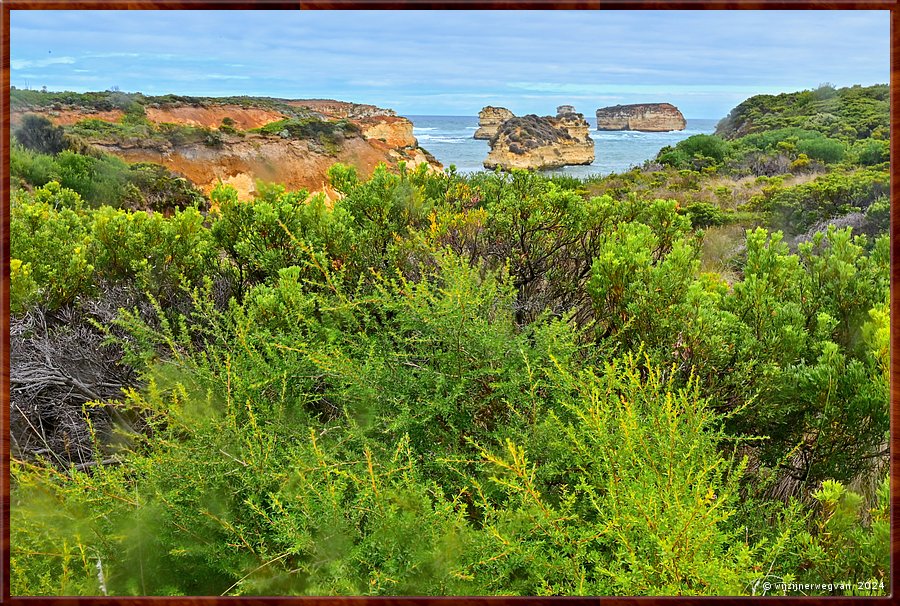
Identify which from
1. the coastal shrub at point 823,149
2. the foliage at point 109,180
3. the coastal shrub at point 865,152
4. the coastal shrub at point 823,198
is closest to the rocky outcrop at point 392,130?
the foliage at point 109,180

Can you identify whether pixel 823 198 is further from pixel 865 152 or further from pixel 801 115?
pixel 801 115

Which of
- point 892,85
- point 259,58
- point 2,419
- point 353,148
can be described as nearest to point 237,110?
point 353,148

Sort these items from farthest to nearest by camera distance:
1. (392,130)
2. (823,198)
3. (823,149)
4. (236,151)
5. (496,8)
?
(236,151) → (823,149) → (823,198) → (392,130) → (496,8)

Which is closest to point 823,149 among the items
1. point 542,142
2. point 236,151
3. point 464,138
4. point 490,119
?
point 542,142

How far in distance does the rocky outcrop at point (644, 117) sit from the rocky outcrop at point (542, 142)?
19cm

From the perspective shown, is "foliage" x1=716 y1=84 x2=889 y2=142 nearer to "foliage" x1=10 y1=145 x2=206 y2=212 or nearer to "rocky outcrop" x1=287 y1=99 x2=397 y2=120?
"rocky outcrop" x1=287 y1=99 x2=397 y2=120

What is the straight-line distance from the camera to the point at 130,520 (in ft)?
6.63

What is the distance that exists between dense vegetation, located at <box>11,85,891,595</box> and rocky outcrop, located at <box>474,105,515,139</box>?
602mm

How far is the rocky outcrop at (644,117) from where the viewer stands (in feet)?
15.5

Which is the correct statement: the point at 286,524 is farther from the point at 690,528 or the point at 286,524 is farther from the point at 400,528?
the point at 690,528

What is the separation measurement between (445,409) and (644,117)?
375 centimetres

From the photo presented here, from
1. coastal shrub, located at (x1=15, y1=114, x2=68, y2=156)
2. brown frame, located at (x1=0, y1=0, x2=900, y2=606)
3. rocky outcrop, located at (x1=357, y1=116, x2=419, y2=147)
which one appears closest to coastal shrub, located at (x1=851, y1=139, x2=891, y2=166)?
rocky outcrop, located at (x1=357, y1=116, x2=419, y2=147)

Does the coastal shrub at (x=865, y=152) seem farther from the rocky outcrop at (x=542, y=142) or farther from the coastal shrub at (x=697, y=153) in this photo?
the coastal shrub at (x=697, y=153)

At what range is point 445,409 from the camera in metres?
2.16
